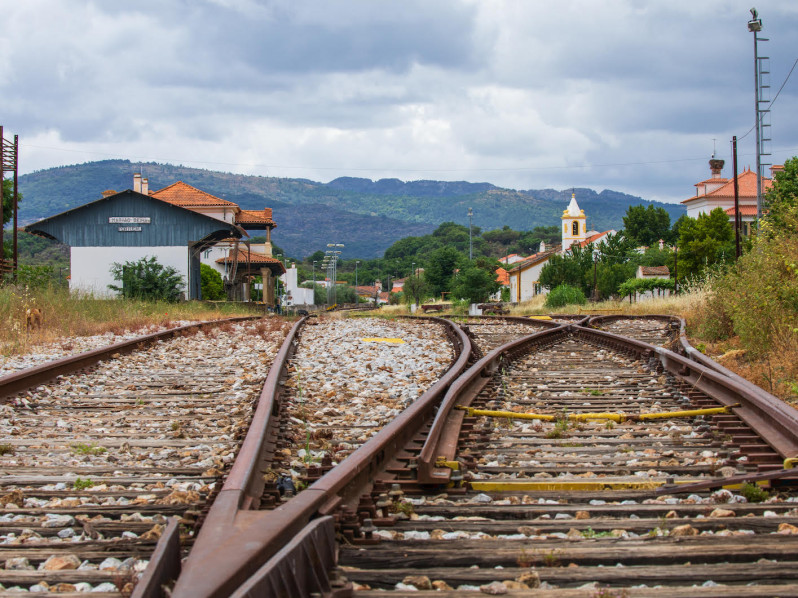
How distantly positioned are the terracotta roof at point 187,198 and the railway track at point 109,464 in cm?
5642

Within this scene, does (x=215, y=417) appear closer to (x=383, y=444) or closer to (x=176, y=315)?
(x=383, y=444)

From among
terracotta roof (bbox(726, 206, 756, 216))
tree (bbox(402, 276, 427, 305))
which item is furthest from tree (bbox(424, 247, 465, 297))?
terracotta roof (bbox(726, 206, 756, 216))

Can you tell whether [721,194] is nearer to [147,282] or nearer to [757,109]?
[757,109]

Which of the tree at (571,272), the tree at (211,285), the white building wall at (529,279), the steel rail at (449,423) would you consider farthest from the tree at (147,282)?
the white building wall at (529,279)

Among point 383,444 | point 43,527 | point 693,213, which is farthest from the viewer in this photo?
point 693,213

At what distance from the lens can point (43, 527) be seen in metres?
3.31

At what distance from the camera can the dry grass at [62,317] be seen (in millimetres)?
12312

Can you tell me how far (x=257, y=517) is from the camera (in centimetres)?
281

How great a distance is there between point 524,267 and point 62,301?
85.8 metres

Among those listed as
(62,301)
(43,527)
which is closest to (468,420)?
(43,527)

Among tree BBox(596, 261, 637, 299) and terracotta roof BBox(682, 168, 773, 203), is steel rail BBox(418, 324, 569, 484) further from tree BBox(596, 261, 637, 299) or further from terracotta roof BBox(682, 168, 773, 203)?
terracotta roof BBox(682, 168, 773, 203)

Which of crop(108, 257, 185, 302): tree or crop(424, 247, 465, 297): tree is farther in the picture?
crop(424, 247, 465, 297): tree

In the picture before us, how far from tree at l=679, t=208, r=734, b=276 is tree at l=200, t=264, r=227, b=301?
106ft

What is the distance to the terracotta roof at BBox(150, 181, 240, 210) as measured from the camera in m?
64.1
